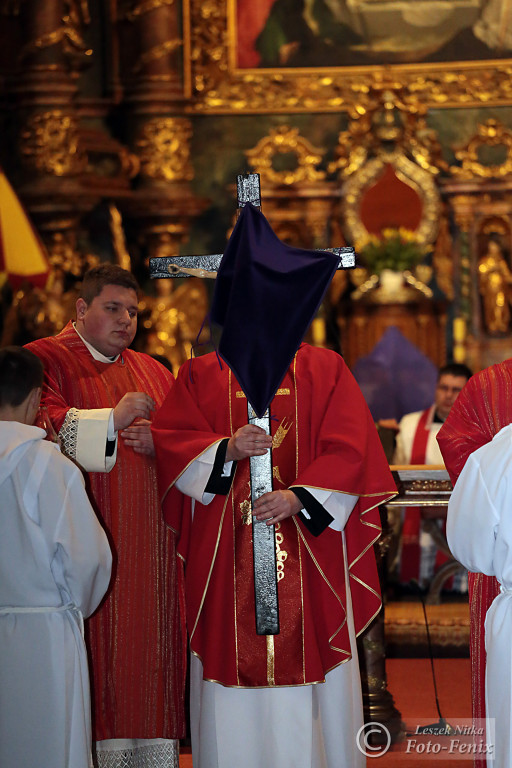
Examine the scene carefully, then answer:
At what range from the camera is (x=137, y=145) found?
1109 cm

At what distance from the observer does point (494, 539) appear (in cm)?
331

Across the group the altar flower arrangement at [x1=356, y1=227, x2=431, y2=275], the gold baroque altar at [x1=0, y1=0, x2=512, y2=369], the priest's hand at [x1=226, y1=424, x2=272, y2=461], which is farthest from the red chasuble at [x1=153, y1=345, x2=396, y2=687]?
the altar flower arrangement at [x1=356, y1=227, x2=431, y2=275]

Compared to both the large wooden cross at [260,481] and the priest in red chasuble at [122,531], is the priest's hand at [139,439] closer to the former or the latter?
the priest in red chasuble at [122,531]

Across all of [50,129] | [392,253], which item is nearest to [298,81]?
[392,253]

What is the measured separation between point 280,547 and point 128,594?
2.60ft

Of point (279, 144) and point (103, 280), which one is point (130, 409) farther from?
point (279, 144)

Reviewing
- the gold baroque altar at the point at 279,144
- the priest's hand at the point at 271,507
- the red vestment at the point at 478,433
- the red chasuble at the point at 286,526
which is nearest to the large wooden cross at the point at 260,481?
the priest's hand at the point at 271,507

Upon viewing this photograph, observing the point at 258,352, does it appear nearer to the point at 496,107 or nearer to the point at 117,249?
the point at 117,249

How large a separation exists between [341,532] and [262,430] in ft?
2.07

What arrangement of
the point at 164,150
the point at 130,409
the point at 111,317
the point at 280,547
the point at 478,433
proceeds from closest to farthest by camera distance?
the point at 280,547, the point at 478,433, the point at 130,409, the point at 111,317, the point at 164,150

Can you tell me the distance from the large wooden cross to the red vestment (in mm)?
786

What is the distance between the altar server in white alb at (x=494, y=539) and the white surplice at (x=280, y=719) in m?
0.65

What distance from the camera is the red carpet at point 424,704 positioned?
4832 millimetres

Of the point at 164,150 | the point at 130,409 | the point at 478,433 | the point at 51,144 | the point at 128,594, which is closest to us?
the point at 478,433
